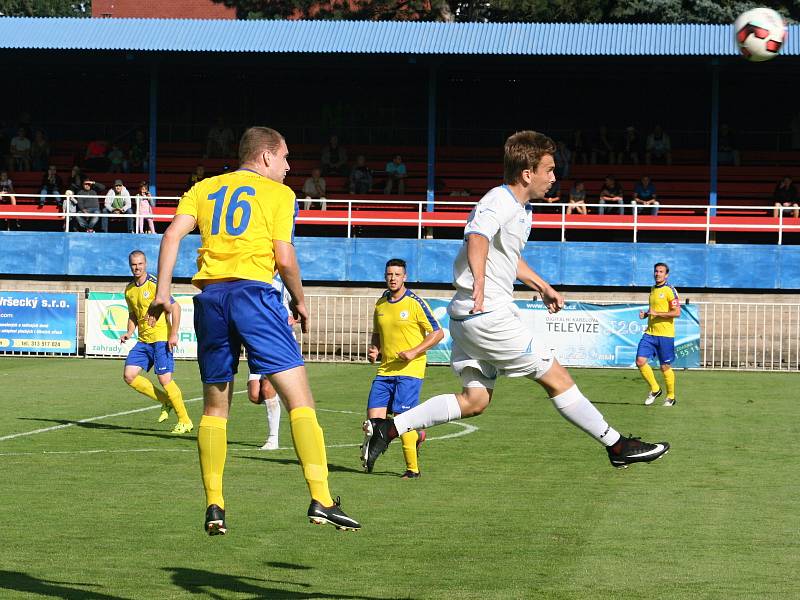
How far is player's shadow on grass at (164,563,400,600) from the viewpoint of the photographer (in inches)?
255

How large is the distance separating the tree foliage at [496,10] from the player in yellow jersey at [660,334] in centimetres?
2553

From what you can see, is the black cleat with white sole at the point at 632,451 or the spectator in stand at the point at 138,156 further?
the spectator in stand at the point at 138,156

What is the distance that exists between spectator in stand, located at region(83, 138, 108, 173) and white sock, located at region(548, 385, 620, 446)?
29448 millimetres

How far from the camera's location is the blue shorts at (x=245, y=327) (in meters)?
6.64

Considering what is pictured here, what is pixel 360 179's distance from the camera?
3309 centimetres

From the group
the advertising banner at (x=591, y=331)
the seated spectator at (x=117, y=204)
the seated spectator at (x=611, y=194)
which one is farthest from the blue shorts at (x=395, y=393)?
the seated spectator at (x=117, y=204)

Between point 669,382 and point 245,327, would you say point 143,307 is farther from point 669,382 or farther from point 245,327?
point 245,327

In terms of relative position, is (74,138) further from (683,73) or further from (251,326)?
(251,326)

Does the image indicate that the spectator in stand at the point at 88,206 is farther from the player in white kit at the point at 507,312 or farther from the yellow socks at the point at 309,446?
the yellow socks at the point at 309,446

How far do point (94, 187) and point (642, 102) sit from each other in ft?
52.2

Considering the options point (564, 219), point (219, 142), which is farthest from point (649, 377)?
point (219, 142)

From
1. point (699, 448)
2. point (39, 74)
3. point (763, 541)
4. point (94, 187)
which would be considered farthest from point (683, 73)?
point (763, 541)

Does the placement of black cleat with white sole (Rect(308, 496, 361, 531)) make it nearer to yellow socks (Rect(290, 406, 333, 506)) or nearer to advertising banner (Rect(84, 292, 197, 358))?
yellow socks (Rect(290, 406, 333, 506))

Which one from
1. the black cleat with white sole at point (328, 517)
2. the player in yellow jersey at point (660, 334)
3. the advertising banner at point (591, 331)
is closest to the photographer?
the black cleat with white sole at point (328, 517)
